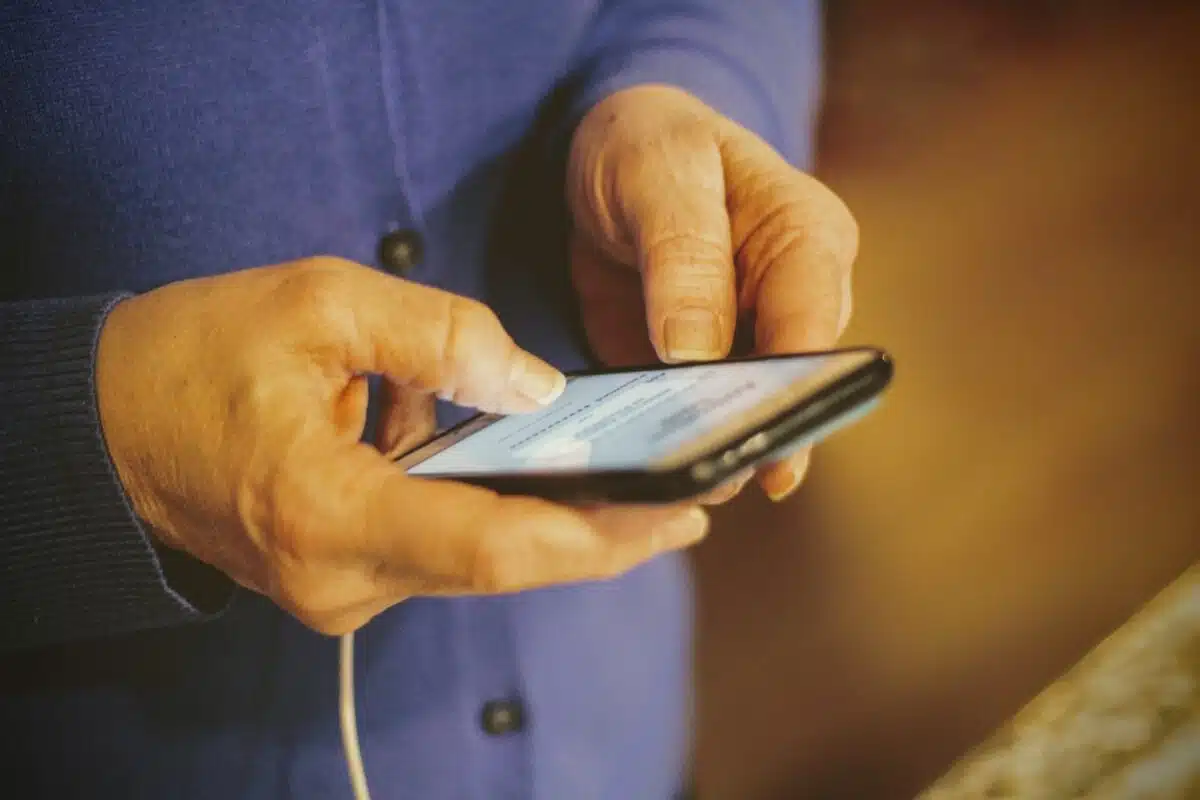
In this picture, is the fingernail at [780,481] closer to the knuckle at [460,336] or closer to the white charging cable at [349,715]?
the knuckle at [460,336]

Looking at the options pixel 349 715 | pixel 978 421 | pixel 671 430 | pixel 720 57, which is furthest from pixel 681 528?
pixel 978 421

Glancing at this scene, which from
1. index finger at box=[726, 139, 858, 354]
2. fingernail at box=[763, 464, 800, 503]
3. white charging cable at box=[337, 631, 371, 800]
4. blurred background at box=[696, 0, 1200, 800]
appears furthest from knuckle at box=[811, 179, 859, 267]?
blurred background at box=[696, 0, 1200, 800]

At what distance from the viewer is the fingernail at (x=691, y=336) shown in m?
0.40

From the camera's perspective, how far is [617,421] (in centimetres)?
36

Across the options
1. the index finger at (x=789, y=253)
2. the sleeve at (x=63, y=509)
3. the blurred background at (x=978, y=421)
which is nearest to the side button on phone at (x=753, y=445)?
the index finger at (x=789, y=253)

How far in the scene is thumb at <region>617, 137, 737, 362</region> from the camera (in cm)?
41

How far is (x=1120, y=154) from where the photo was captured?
1.72 metres

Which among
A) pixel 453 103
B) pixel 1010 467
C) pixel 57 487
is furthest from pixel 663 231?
pixel 1010 467

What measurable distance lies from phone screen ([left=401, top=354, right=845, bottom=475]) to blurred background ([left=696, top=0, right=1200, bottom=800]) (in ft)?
2.64

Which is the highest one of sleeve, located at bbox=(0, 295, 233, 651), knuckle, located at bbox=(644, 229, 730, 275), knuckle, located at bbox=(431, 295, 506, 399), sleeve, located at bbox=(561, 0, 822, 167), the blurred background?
sleeve, located at bbox=(561, 0, 822, 167)

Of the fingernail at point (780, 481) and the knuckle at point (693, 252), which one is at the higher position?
the knuckle at point (693, 252)

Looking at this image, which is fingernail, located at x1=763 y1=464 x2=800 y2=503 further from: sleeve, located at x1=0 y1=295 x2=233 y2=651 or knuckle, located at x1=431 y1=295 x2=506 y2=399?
sleeve, located at x1=0 y1=295 x2=233 y2=651

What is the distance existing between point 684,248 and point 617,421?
0.10 m

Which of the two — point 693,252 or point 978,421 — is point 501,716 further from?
point 978,421
